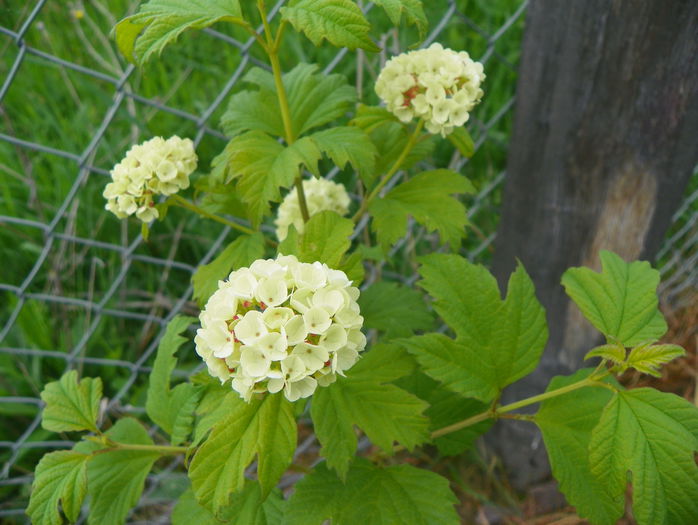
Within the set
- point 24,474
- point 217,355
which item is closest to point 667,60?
point 217,355

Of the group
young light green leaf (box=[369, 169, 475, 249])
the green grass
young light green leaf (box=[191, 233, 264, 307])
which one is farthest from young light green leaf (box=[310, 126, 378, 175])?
the green grass

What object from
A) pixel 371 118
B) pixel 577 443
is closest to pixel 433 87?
pixel 371 118

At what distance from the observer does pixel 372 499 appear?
120 centimetres

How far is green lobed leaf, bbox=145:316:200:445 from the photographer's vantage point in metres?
1.26

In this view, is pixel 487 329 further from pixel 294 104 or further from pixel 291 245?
pixel 294 104

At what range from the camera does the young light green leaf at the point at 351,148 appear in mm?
1270

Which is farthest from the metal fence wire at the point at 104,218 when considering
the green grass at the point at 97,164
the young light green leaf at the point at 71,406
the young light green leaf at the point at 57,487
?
the young light green leaf at the point at 57,487

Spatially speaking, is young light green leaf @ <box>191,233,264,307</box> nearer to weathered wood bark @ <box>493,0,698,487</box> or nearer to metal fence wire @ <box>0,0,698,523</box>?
metal fence wire @ <box>0,0,698,523</box>

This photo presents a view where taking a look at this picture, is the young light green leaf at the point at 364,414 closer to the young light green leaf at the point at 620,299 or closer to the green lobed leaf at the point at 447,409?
the green lobed leaf at the point at 447,409

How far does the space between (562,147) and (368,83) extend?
43.9 inches

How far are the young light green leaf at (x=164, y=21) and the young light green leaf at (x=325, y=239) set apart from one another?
1.31 feet

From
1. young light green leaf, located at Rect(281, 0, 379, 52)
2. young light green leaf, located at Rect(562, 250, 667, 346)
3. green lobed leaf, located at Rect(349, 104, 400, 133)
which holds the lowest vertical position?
young light green leaf, located at Rect(562, 250, 667, 346)

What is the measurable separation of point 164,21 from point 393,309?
0.82 m

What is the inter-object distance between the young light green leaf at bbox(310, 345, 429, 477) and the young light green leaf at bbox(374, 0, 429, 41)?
614mm
